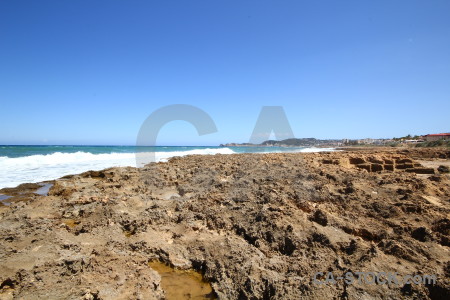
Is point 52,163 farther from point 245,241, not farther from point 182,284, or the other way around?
point 245,241

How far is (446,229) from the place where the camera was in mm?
3350

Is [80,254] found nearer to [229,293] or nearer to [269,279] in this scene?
[229,293]

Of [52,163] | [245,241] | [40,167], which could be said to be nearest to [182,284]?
[245,241]

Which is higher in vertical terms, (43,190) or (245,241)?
(245,241)

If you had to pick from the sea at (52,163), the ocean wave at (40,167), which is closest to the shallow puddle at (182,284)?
the sea at (52,163)

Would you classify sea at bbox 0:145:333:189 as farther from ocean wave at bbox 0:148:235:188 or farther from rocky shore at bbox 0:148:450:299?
rocky shore at bbox 0:148:450:299

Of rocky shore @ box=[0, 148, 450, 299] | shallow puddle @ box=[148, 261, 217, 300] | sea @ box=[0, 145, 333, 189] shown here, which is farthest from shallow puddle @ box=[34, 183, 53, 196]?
shallow puddle @ box=[148, 261, 217, 300]

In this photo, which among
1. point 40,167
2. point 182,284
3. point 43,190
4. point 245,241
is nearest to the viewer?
point 182,284

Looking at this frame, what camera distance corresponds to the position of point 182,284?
2.88 m

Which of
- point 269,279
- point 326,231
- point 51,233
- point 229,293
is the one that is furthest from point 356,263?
point 51,233

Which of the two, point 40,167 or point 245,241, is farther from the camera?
point 40,167

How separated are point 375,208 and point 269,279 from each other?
2.63 m

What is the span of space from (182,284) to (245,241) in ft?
3.24

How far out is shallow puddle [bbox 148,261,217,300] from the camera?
8.89ft
